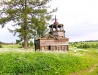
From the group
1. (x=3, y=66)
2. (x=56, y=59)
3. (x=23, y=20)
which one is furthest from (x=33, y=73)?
(x=23, y=20)

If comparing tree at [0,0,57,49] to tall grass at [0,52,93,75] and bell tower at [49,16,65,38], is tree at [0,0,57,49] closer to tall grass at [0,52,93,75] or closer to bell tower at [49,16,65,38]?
bell tower at [49,16,65,38]

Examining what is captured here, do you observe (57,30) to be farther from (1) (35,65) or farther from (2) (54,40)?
(1) (35,65)

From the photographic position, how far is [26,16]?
38.0 m

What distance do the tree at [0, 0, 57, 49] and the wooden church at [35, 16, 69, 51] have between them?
213 cm

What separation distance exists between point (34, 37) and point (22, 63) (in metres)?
22.7

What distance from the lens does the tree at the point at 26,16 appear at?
3856 centimetres

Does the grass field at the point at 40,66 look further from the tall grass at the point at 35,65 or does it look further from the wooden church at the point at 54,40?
the wooden church at the point at 54,40

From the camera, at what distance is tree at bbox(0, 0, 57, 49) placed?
38.6 m

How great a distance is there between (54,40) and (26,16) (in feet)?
24.8

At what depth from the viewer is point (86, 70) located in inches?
949

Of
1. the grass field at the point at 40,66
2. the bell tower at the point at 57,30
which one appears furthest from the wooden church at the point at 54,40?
the grass field at the point at 40,66

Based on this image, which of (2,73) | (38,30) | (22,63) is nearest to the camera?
(2,73)

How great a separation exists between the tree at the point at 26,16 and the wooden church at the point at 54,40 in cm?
213

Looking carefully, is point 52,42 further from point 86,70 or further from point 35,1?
point 86,70
